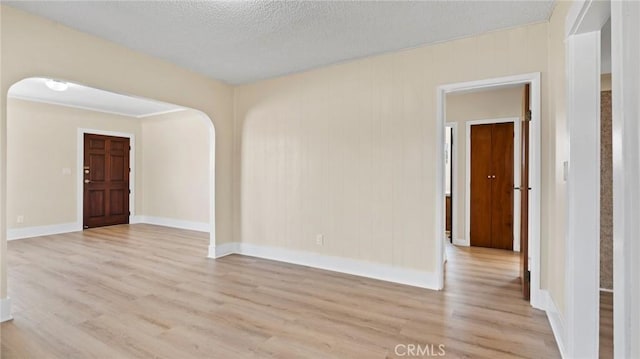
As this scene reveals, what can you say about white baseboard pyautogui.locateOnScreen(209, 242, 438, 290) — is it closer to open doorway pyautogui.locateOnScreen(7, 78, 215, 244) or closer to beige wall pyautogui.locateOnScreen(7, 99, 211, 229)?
open doorway pyautogui.locateOnScreen(7, 78, 215, 244)

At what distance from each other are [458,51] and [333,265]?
8.96 ft

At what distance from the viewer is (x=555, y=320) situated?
2.30m

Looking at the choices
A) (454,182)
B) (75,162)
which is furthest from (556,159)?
(75,162)

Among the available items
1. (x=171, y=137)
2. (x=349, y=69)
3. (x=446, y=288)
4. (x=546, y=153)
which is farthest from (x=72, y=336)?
(x=171, y=137)

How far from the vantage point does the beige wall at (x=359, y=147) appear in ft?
10.2

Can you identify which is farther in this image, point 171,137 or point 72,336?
point 171,137

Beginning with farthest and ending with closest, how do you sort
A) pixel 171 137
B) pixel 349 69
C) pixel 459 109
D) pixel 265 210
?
pixel 171 137, pixel 459 109, pixel 265 210, pixel 349 69

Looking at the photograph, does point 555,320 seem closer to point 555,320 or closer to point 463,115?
point 555,320

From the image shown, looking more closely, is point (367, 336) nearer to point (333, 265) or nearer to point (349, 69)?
point (333, 265)

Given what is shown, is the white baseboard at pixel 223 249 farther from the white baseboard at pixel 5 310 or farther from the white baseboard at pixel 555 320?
the white baseboard at pixel 555 320

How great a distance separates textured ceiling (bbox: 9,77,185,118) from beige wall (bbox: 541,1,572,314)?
4.56 meters

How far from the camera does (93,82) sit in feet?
9.95

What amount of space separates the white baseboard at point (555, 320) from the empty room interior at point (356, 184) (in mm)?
21

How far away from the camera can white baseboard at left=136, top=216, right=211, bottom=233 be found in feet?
21.5
